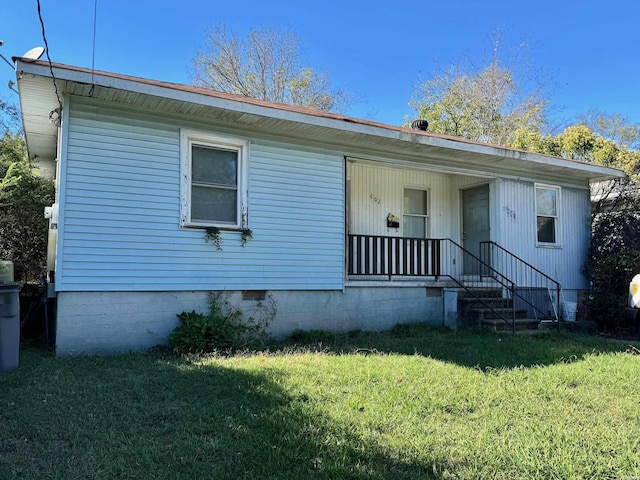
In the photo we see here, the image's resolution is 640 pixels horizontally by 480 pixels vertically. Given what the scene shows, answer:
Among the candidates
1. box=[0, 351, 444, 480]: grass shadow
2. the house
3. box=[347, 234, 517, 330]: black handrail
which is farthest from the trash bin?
box=[347, 234, 517, 330]: black handrail

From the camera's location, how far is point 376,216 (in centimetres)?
971

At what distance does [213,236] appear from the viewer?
6.84 metres

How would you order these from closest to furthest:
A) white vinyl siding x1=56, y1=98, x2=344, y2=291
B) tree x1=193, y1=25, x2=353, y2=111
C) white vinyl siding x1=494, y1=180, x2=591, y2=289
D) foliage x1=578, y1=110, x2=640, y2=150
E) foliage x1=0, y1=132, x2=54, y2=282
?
white vinyl siding x1=56, y1=98, x2=344, y2=291 → foliage x1=0, y1=132, x2=54, y2=282 → white vinyl siding x1=494, y1=180, x2=591, y2=289 → tree x1=193, y1=25, x2=353, y2=111 → foliage x1=578, y1=110, x2=640, y2=150

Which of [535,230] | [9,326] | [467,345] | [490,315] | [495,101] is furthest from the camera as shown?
[495,101]

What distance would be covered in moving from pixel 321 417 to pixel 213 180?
444 centimetres

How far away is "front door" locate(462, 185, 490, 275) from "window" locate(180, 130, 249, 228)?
17.8 ft

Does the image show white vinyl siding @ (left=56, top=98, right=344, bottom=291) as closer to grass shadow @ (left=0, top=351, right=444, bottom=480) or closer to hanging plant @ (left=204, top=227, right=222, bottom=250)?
hanging plant @ (left=204, top=227, right=222, bottom=250)

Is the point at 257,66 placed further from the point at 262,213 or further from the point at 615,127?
the point at 615,127

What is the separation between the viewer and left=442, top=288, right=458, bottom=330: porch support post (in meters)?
8.46

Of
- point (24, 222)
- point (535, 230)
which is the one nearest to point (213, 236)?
point (24, 222)

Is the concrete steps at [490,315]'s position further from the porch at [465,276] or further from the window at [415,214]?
the window at [415,214]

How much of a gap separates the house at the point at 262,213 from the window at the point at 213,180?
0.07 ft

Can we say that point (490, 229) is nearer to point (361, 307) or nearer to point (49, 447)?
point (361, 307)

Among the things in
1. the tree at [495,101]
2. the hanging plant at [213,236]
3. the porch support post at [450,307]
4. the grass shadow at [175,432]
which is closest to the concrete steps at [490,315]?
the porch support post at [450,307]
